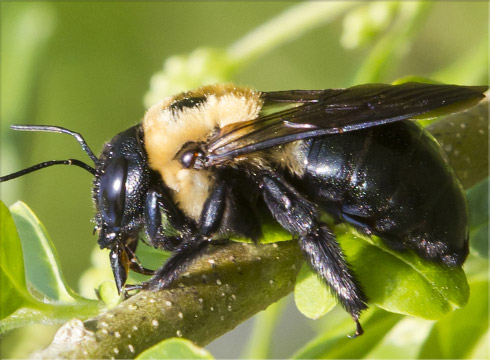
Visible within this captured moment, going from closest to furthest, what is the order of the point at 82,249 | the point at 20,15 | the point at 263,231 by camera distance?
the point at 263,231, the point at 20,15, the point at 82,249

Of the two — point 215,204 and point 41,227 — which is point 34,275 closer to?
point 41,227

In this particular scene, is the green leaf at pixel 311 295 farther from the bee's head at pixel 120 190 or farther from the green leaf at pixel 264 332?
the green leaf at pixel 264 332

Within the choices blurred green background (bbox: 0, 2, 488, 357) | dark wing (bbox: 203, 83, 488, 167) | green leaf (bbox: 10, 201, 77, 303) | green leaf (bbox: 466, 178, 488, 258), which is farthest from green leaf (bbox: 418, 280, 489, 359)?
blurred green background (bbox: 0, 2, 488, 357)

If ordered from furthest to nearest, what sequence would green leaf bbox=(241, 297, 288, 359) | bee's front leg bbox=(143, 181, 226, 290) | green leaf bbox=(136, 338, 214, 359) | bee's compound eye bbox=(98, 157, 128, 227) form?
1. green leaf bbox=(241, 297, 288, 359)
2. bee's compound eye bbox=(98, 157, 128, 227)
3. bee's front leg bbox=(143, 181, 226, 290)
4. green leaf bbox=(136, 338, 214, 359)

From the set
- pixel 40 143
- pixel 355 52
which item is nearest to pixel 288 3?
pixel 355 52

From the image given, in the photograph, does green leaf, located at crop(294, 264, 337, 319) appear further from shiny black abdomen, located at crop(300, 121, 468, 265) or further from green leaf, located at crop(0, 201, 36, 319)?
green leaf, located at crop(0, 201, 36, 319)

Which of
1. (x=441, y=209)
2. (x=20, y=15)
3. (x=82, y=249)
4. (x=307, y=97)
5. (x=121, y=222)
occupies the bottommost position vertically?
(x=82, y=249)
